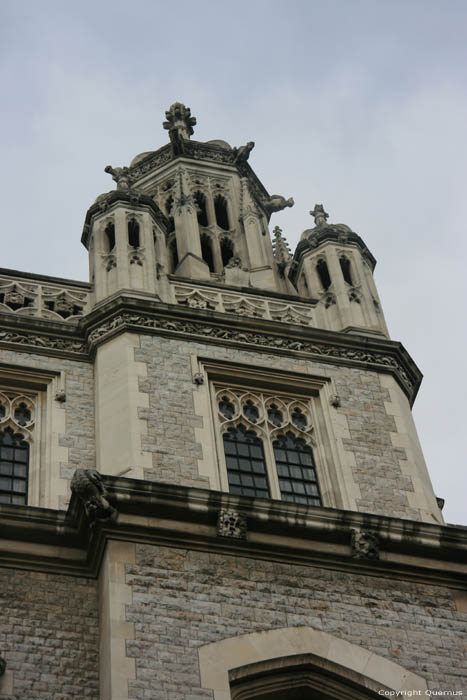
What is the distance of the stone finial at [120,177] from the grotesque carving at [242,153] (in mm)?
3655

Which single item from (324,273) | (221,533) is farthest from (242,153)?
(221,533)

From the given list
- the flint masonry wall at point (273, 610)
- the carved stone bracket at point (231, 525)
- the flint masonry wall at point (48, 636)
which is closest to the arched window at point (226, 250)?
the carved stone bracket at point (231, 525)

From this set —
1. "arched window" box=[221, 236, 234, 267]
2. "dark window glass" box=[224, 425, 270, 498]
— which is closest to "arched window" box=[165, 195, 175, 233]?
"arched window" box=[221, 236, 234, 267]

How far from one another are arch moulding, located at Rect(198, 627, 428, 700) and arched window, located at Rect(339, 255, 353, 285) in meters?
9.39

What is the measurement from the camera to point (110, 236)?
24203mm

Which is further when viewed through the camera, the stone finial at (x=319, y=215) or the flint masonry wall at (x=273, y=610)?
the stone finial at (x=319, y=215)

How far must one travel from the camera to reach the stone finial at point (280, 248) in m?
28.0

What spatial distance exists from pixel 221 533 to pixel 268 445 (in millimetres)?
3216

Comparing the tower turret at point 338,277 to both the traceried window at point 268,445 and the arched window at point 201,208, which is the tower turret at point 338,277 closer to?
the traceried window at point 268,445

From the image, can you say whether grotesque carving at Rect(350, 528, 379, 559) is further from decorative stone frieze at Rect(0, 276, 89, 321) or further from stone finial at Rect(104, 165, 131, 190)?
stone finial at Rect(104, 165, 131, 190)

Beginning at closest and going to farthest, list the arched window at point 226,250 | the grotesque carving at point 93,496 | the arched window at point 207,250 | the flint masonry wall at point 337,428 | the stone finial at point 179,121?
1. the grotesque carving at point 93,496
2. the flint masonry wall at point 337,428
3. the arched window at point 207,250
4. the arched window at point 226,250
5. the stone finial at point 179,121

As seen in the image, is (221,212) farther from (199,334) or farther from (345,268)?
(199,334)

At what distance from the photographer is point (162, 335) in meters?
→ 21.5

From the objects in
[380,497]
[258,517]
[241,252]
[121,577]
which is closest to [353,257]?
[241,252]
